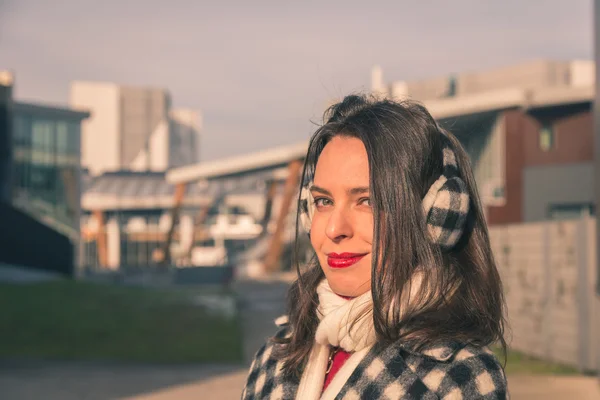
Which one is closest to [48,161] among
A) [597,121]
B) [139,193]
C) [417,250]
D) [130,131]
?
[139,193]

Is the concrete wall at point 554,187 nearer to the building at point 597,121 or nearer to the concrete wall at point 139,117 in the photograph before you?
the building at point 597,121

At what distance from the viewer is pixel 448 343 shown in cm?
224

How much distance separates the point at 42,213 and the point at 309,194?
40629mm

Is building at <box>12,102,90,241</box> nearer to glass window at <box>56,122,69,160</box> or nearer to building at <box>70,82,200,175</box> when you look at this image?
glass window at <box>56,122,69,160</box>

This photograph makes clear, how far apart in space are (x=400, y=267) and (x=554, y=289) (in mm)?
12662

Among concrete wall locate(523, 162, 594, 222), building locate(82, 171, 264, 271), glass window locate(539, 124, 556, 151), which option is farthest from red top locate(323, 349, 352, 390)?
building locate(82, 171, 264, 271)

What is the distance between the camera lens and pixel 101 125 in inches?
6058

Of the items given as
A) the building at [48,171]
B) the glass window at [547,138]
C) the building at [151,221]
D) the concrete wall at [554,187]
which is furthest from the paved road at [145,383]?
the building at [151,221]

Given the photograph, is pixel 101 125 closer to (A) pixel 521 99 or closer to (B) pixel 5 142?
(B) pixel 5 142

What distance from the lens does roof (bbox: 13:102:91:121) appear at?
49.5 meters

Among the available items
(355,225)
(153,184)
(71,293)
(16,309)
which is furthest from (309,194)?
(153,184)

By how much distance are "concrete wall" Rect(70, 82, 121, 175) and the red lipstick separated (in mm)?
151119

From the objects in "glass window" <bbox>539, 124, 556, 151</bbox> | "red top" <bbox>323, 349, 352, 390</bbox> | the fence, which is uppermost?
"glass window" <bbox>539, 124, 556, 151</bbox>

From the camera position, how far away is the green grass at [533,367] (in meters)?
13.0
